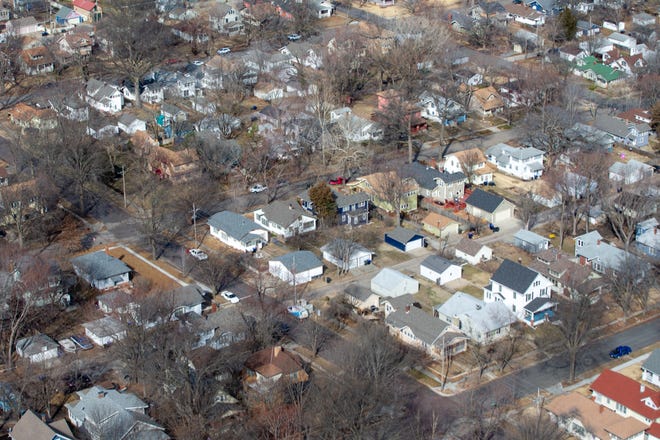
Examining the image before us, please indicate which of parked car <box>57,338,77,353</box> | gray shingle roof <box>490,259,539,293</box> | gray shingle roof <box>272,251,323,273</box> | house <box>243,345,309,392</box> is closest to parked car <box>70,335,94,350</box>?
parked car <box>57,338,77,353</box>

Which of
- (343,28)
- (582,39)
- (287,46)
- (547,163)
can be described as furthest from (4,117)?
(582,39)

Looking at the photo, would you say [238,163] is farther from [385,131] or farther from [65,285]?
[65,285]

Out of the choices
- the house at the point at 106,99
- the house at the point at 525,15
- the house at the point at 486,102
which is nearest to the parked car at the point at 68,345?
the house at the point at 106,99

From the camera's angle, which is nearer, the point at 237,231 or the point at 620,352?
the point at 620,352

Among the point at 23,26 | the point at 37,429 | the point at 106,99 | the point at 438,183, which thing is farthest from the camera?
the point at 23,26

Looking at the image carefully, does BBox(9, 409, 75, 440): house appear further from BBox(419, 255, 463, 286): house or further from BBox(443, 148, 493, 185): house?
BBox(443, 148, 493, 185): house

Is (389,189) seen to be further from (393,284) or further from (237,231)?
(393,284)

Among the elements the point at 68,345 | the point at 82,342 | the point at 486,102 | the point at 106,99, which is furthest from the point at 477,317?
the point at 106,99
